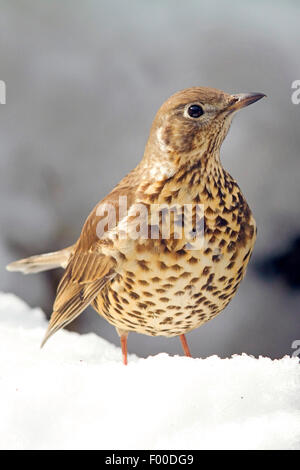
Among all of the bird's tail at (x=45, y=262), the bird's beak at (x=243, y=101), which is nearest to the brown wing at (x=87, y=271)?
the bird's tail at (x=45, y=262)

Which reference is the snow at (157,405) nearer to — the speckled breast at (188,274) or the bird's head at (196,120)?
the speckled breast at (188,274)

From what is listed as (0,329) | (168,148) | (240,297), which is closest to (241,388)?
(168,148)

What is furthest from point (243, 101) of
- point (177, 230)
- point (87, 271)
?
point (87, 271)

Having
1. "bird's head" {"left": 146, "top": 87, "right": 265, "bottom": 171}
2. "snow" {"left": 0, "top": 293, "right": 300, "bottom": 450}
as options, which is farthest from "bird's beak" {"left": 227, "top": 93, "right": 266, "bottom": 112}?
"snow" {"left": 0, "top": 293, "right": 300, "bottom": 450}

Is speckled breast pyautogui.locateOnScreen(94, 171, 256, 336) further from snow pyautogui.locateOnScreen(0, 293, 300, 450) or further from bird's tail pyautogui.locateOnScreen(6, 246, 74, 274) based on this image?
bird's tail pyautogui.locateOnScreen(6, 246, 74, 274)

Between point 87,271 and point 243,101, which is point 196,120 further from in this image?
point 87,271
